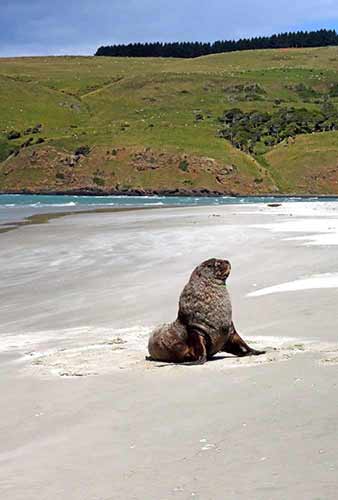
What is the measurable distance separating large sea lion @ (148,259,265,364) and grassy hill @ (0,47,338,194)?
93.3 meters

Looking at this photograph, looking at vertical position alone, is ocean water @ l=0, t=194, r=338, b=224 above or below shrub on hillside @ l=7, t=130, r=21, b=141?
below

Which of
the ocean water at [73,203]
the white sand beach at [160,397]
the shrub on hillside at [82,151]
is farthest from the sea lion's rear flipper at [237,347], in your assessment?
the shrub on hillside at [82,151]

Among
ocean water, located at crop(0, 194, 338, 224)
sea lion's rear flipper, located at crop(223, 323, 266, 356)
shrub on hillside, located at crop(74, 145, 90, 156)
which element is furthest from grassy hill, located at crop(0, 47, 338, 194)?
sea lion's rear flipper, located at crop(223, 323, 266, 356)

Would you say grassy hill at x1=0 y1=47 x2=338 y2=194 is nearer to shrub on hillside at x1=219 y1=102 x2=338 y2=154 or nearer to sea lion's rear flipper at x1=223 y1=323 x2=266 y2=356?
shrub on hillside at x1=219 y1=102 x2=338 y2=154

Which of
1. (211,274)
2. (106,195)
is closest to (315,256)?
(211,274)

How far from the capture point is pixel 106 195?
4085 inches

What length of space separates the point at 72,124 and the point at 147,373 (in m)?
131

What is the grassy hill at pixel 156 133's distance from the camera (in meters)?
106

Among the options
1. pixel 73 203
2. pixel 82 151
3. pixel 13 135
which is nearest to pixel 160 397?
pixel 73 203

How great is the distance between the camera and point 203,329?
10297mm

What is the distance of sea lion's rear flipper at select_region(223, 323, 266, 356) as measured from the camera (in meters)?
10.2

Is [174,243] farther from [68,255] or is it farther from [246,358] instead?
[246,358]

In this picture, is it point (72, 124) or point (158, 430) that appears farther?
point (72, 124)

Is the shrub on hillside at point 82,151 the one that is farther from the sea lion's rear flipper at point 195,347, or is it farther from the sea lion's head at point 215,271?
the sea lion's rear flipper at point 195,347
